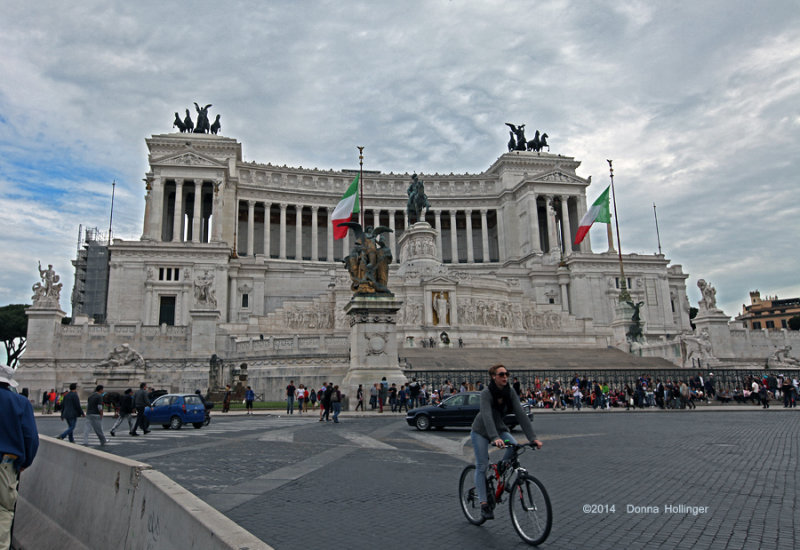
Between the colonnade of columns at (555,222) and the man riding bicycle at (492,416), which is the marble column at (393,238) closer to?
the colonnade of columns at (555,222)

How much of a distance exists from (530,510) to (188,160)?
7991 centimetres

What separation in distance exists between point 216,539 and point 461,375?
93.1ft

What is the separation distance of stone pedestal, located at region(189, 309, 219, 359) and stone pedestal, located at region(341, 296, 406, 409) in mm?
17346

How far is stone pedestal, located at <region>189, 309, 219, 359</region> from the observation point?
4125 centimetres

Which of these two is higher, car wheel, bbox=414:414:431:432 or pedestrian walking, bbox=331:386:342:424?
pedestrian walking, bbox=331:386:342:424

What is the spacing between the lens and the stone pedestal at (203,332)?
4125cm

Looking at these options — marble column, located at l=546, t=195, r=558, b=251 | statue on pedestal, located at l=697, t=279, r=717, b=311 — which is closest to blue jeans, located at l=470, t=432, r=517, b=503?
statue on pedestal, located at l=697, t=279, r=717, b=311

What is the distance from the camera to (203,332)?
41500 mm

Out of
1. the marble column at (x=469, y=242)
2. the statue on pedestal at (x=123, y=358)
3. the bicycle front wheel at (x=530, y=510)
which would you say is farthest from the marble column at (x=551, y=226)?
the bicycle front wheel at (x=530, y=510)

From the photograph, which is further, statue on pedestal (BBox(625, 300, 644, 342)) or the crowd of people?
statue on pedestal (BBox(625, 300, 644, 342))

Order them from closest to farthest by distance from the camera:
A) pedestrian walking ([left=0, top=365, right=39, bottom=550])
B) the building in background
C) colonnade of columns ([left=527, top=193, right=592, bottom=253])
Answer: pedestrian walking ([left=0, top=365, right=39, bottom=550]) < colonnade of columns ([left=527, top=193, right=592, bottom=253]) < the building in background

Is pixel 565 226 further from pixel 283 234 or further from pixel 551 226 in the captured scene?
pixel 283 234

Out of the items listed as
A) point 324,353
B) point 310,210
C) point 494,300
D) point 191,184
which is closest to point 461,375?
point 324,353

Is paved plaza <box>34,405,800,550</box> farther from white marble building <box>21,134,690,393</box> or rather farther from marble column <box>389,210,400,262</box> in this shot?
marble column <box>389,210,400,262</box>
